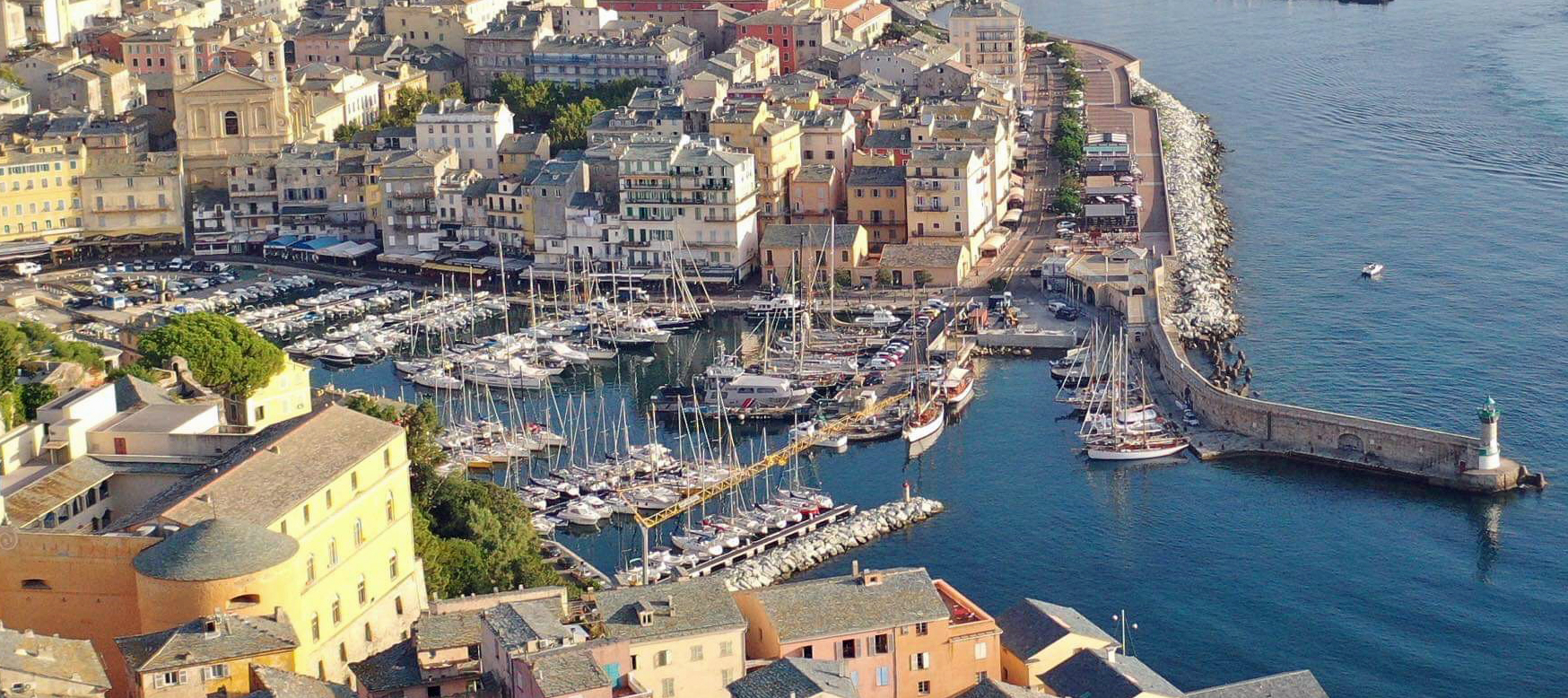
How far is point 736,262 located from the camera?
53.8m

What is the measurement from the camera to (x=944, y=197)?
54188 millimetres

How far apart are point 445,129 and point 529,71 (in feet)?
30.1

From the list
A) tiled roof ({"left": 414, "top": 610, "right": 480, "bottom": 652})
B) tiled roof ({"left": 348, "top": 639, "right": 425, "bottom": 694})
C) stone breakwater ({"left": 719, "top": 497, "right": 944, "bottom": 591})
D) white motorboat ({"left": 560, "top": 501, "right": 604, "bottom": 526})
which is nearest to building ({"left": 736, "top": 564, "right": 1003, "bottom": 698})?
tiled roof ({"left": 414, "top": 610, "right": 480, "bottom": 652})

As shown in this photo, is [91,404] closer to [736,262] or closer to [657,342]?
[657,342]

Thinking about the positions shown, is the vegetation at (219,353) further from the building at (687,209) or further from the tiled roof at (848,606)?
the building at (687,209)

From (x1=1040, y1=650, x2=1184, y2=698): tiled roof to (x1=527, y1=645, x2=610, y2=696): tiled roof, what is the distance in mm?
5554

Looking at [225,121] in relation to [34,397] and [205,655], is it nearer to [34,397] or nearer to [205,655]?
[34,397]

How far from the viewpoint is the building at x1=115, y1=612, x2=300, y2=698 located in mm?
25250

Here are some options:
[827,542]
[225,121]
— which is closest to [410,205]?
[225,121]

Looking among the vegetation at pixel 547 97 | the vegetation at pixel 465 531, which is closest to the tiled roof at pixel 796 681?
the vegetation at pixel 465 531

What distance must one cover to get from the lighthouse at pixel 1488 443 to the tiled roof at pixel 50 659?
22.0 metres

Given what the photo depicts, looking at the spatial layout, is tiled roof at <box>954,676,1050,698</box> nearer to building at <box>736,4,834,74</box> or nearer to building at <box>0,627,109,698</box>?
building at <box>0,627,109,698</box>

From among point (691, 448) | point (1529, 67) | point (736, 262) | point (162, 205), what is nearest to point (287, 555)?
point (691, 448)

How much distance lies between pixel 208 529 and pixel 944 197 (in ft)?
97.2
